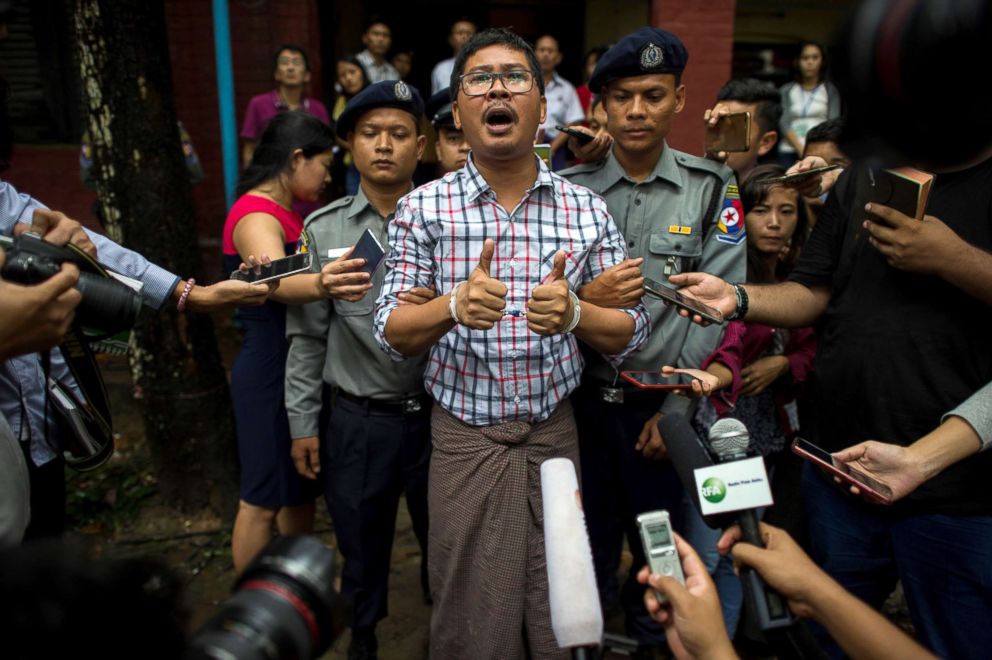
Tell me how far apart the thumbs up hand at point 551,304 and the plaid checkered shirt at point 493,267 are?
0.25 metres

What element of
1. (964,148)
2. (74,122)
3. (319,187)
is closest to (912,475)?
(964,148)

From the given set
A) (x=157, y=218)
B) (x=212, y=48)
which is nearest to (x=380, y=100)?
(x=157, y=218)

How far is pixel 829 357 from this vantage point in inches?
90.1

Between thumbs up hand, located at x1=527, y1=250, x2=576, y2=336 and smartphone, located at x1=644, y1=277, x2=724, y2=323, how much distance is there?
37cm

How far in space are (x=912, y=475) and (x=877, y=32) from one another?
44.3 inches

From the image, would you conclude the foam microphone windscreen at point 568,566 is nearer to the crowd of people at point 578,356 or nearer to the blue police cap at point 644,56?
the crowd of people at point 578,356

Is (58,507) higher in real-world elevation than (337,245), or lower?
lower

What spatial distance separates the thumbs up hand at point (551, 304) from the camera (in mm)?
1964

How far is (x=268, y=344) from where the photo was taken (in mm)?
2914

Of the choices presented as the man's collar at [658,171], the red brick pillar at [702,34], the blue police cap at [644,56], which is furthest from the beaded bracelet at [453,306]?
the red brick pillar at [702,34]

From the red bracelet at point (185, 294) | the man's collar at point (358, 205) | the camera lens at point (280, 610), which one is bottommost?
the camera lens at point (280, 610)

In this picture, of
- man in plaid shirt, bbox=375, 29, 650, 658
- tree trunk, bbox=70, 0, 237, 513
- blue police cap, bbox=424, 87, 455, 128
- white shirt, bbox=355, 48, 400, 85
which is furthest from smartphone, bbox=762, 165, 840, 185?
white shirt, bbox=355, 48, 400, 85

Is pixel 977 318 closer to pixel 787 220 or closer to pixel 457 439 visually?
pixel 787 220

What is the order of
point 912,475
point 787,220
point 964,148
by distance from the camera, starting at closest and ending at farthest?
point 964,148 < point 912,475 < point 787,220
